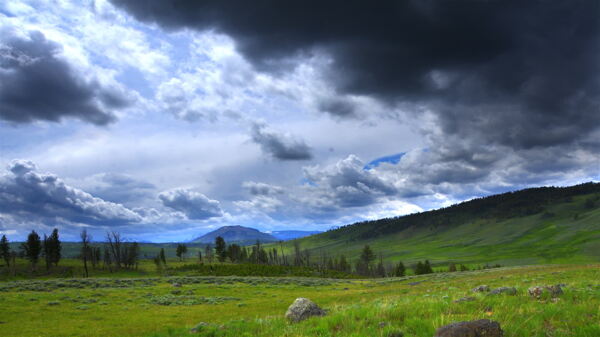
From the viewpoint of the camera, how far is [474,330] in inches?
281

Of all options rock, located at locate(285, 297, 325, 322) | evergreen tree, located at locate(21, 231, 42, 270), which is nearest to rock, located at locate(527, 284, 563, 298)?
rock, located at locate(285, 297, 325, 322)

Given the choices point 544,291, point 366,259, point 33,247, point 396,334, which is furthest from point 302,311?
point 33,247

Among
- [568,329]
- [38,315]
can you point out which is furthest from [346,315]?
[38,315]

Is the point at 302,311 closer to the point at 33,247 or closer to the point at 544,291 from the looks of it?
the point at 544,291

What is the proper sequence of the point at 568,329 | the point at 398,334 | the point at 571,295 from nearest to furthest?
the point at 568,329, the point at 398,334, the point at 571,295

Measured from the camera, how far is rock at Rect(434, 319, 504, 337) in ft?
23.2

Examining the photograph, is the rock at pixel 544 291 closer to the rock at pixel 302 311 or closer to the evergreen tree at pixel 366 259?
the rock at pixel 302 311

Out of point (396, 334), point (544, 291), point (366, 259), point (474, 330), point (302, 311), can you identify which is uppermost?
point (474, 330)

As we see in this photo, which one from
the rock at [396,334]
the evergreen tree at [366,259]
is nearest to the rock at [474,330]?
the rock at [396,334]

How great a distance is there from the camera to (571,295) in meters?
12.1

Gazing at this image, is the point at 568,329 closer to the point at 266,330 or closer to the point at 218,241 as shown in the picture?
the point at 266,330

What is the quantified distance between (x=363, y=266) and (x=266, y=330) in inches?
6664

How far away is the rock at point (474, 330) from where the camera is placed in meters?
7.09

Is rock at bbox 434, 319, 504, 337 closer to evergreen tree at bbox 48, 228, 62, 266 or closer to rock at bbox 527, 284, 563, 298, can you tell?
rock at bbox 527, 284, 563, 298
